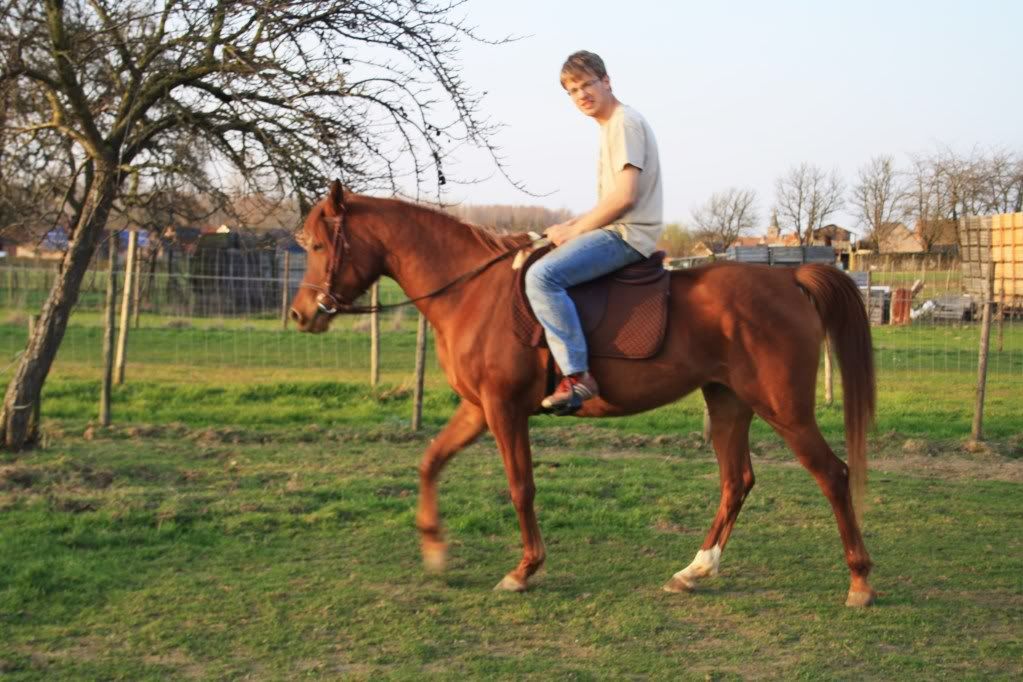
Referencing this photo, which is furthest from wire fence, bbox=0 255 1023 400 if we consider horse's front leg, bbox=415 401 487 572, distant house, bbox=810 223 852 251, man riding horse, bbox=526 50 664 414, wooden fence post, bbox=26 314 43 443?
distant house, bbox=810 223 852 251

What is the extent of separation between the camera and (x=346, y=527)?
730cm

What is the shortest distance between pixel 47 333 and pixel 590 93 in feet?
20.8

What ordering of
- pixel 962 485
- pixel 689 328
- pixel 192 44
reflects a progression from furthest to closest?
pixel 962 485
pixel 192 44
pixel 689 328

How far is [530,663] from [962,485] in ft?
20.1

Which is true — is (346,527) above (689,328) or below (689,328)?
below

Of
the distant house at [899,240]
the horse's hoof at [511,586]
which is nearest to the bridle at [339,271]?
the horse's hoof at [511,586]

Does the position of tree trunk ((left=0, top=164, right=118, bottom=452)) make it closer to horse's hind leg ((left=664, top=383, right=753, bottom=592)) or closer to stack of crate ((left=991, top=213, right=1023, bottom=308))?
horse's hind leg ((left=664, top=383, right=753, bottom=592))

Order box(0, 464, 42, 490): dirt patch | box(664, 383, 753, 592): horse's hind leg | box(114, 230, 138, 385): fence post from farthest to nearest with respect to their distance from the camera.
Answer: box(114, 230, 138, 385): fence post, box(0, 464, 42, 490): dirt patch, box(664, 383, 753, 592): horse's hind leg

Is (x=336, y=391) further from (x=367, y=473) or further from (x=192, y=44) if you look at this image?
(x=192, y=44)

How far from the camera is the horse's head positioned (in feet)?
19.9

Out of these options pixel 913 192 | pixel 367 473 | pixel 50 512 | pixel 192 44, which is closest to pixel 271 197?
pixel 192 44

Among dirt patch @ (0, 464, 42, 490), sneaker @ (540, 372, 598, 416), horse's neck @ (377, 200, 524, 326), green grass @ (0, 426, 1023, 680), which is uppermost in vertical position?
horse's neck @ (377, 200, 524, 326)

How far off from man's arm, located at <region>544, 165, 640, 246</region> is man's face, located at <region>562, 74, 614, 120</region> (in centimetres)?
38

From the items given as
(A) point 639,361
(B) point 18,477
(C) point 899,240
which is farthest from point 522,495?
(C) point 899,240
